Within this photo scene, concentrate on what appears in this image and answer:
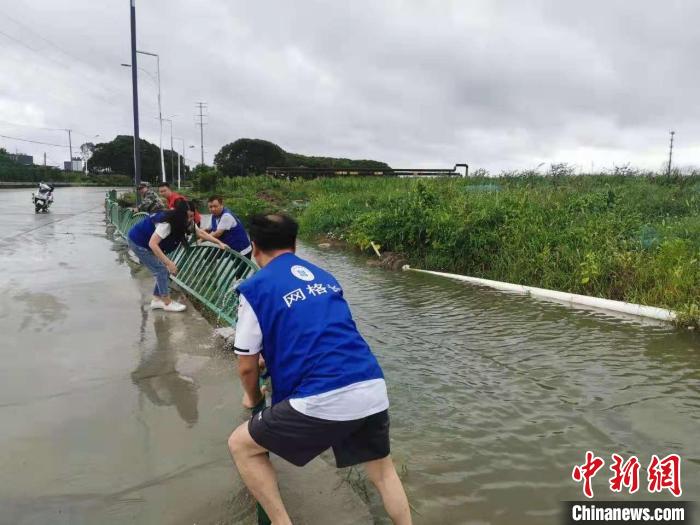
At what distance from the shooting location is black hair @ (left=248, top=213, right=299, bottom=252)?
2.41 metres

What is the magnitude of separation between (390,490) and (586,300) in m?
6.79

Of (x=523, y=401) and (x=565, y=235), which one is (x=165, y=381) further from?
(x=565, y=235)

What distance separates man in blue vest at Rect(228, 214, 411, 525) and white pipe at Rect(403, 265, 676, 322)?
628 centimetres

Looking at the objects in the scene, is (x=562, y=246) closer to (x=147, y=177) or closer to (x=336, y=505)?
(x=336, y=505)

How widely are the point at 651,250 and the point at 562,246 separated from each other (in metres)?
1.52

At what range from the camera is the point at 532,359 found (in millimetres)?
5926

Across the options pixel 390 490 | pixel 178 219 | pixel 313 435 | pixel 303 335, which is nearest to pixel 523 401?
pixel 390 490

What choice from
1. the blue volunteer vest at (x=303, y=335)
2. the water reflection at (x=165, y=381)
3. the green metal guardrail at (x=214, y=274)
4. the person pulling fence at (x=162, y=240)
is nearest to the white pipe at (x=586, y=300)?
the green metal guardrail at (x=214, y=274)

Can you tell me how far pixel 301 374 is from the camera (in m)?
2.21

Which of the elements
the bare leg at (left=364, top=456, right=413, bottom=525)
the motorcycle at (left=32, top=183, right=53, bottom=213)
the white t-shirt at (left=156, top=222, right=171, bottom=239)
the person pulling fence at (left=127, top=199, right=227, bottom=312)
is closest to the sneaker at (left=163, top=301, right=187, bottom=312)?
the person pulling fence at (left=127, top=199, right=227, bottom=312)

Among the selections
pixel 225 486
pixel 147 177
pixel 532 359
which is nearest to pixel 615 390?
pixel 532 359

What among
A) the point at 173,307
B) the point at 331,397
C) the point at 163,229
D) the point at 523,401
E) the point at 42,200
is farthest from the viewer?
the point at 42,200

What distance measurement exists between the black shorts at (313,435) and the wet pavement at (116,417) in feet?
1.95
